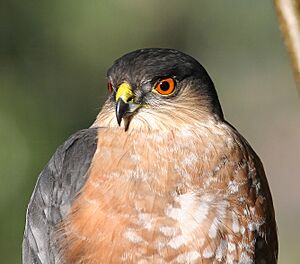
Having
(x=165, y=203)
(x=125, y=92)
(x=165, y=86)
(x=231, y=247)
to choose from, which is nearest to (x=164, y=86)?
(x=165, y=86)

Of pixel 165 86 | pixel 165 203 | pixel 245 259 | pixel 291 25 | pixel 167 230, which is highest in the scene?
pixel 291 25

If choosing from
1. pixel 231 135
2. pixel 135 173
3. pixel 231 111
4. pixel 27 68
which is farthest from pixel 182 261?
pixel 231 111

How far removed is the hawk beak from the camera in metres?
4.73

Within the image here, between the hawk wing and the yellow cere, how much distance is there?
0.30 metres

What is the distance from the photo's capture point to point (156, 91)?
195 inches

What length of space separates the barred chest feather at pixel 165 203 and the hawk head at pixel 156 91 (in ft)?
0.29

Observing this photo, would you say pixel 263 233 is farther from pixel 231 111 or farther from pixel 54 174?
pixel 231 111

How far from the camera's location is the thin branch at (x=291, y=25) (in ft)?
10.3

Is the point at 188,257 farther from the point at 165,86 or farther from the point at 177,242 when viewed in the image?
the point at 165,86

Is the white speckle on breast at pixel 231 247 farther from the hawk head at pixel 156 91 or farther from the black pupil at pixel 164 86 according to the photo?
the black pupil at pixel 164 86

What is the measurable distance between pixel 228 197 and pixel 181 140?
42cm

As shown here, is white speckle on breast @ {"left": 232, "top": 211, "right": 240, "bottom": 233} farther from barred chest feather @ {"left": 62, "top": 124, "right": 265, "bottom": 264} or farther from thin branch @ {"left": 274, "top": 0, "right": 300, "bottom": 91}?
thin branch @ {"left": 274, "top": 0, "right": 300, "bottom": 91}

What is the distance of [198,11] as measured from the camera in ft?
45.6

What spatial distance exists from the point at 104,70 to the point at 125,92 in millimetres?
7076
